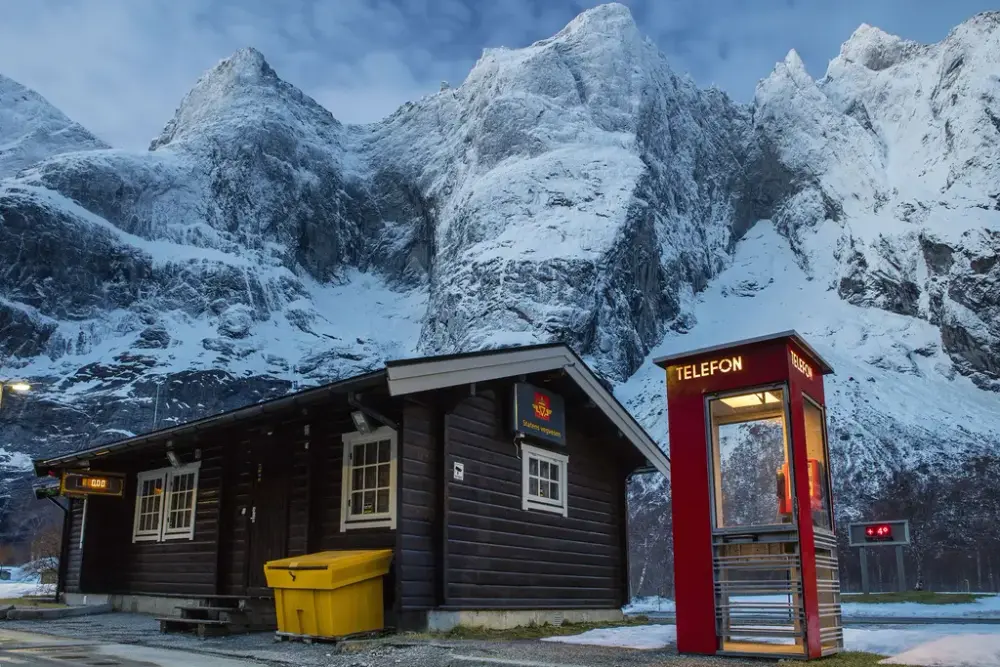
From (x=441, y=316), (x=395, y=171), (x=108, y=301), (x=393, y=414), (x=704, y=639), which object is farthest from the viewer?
(x=395, y=171)

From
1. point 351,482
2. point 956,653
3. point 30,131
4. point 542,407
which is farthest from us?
point 30,131

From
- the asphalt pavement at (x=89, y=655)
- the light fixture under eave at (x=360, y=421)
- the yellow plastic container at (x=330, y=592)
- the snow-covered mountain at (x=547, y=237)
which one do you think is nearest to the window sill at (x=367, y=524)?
the yellow plastic container at (x=330, y=592)

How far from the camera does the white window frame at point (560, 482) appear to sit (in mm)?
14359

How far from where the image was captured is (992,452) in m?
61.7

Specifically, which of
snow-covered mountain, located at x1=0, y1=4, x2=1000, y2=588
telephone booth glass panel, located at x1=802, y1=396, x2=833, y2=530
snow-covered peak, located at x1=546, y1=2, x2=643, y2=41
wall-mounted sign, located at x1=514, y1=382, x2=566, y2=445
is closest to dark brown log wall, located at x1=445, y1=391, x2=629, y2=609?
wall-mounted sign, located at x1=514, y1=382, x2=566, y2=445

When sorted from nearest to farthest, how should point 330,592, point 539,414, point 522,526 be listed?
point 330,592
point 522,526
point 539,414

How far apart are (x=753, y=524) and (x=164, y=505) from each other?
1216 cm

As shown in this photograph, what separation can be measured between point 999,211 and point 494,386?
84677 millimetres

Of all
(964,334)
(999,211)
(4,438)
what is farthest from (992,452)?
Result: (4,438)

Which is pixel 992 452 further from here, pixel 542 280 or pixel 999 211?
pixel 542 280

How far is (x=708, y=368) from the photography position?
10.1 metres

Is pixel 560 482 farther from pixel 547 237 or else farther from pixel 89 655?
pixel 547 237

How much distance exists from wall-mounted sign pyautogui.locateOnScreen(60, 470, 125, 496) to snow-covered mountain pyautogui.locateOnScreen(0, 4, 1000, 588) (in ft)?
182

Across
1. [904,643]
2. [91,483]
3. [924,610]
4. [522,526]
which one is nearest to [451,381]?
[522,526]
